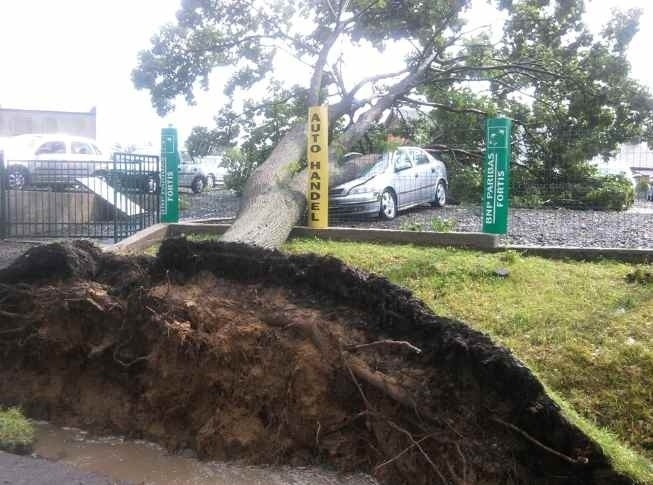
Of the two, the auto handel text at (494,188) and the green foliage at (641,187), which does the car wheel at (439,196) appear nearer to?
the auto handel text at (494,188)

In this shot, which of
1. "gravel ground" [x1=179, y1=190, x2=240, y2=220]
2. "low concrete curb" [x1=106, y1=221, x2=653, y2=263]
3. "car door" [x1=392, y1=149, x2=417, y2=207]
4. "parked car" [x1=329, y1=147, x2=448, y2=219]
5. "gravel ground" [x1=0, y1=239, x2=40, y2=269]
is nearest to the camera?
"low concrete curb" [x1=106, y1=221, x2=653, y2=263]

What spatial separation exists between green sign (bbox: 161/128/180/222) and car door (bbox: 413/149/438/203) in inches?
189

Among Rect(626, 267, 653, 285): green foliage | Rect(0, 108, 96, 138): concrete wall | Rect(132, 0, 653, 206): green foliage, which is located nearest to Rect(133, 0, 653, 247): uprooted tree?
Rect(132, 0, 653, 206): green foliage

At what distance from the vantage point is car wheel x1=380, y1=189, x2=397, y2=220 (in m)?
11.9

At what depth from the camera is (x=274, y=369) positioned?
421cm

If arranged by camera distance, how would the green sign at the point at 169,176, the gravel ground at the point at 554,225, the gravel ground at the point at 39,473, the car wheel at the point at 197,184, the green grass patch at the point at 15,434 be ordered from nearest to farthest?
the gravel ground at the point at 39,473
the green grass patch at the point at 15,434
the gravel ground at the point at 554,225
the green sign at the point at 169,176
the car wheel at the point at 197,184

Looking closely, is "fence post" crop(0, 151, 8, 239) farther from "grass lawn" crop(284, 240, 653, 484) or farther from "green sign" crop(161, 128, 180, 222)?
"grass lawn" crop(284, 240, 653, 484)

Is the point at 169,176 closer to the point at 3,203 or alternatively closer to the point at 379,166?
the point at 3,203

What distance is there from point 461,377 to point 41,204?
445 inches

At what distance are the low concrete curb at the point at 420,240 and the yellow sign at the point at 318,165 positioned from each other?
312mm

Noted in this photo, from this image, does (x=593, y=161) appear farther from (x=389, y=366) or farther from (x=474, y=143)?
(x=389, y=366)

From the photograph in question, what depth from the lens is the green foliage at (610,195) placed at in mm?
12953

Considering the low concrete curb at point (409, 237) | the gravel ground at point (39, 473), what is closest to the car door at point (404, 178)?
the low concrete curb at point (409, 237)

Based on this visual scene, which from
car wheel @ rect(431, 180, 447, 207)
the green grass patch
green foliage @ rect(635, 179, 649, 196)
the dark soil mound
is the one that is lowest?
the green grass patch
